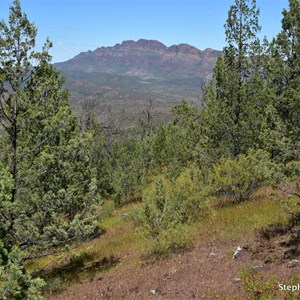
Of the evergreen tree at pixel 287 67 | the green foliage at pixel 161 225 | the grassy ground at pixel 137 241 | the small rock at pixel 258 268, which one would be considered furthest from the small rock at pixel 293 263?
the evergreen tree at pixel 287 67

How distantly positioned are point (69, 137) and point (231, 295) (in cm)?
734

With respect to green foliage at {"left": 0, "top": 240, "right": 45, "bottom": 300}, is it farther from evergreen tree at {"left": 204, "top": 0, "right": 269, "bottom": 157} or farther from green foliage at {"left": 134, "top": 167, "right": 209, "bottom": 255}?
evergreen tree at {"left": 204, "top": 0, "right": 269, "bottom": 157}

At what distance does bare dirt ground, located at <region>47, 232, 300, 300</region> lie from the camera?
7837 millimetres

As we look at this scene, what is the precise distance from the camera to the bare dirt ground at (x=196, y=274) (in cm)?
784

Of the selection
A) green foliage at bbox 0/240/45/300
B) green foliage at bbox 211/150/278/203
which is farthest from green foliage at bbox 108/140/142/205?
green foliage at bbox 0/240/45/300

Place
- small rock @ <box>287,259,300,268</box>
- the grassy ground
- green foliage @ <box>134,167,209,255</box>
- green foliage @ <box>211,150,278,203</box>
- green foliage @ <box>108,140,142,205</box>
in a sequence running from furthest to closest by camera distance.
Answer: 1. green foliage @ <box>108,140,142,205</box>
2. green foliage @ <box>211,150,278,203</box>
3. the grassy ground
4. green foliage @ <box>134,167,209,255</box>
5. small rock @ <box>287,259,300,268</box>

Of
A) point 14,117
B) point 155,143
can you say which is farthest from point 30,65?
point 155,143

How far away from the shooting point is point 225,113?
16.2 m

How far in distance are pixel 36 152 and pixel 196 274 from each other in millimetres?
6259

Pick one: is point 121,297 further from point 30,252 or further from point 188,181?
point 188,181

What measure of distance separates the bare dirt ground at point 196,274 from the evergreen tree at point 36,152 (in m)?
1.73

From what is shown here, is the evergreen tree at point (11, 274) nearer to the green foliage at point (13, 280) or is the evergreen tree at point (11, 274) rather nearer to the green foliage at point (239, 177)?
the green foliage at point (13, 280)

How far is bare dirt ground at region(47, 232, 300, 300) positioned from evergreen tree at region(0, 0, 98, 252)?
1.73 meters

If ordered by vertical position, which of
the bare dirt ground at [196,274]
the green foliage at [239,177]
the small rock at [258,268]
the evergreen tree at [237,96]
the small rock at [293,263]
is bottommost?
the bare dirt ground at [196,274]
